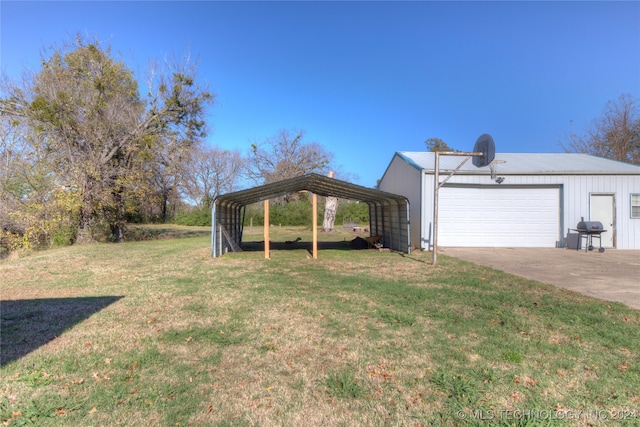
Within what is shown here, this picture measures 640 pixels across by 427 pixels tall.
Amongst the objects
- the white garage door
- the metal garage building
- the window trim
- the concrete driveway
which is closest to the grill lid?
the metal garage building

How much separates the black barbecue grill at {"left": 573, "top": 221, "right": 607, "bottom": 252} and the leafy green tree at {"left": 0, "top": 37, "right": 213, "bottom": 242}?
18.3 metres

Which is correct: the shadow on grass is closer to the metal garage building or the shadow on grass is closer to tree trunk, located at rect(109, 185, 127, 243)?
the metal garage building

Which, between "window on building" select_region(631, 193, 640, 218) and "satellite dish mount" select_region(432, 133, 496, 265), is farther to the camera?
"window on building" select_region(631, 193, 640, 218)

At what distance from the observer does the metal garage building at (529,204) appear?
12758 mm

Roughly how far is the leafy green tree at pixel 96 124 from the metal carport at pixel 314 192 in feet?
20.6

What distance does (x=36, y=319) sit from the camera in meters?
4.76

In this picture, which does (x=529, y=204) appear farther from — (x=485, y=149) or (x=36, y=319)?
(x=36, y=319)

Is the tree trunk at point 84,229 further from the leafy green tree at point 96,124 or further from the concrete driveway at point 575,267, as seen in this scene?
the concrete driveway at point 575,267

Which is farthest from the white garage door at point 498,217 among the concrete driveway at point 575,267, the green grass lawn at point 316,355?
the green grass lawn at point 316,355

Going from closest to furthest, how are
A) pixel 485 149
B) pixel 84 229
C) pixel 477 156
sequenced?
pixel 485 149
pixel 477 156
pixel 84 229

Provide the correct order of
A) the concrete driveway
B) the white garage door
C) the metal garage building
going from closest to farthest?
the concrete driveway, the metal garage building, the white garage door

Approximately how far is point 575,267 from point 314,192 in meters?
8.47

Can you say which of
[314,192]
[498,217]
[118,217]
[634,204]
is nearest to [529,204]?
[498,217]

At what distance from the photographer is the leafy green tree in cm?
1473
